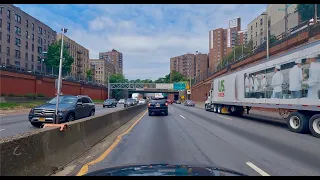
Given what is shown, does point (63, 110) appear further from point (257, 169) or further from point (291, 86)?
point (291, 86)

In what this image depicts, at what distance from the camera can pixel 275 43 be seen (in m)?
31.3

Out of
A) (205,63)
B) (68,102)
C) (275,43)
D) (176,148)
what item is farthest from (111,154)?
(205,63)

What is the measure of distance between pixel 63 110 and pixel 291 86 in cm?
1166

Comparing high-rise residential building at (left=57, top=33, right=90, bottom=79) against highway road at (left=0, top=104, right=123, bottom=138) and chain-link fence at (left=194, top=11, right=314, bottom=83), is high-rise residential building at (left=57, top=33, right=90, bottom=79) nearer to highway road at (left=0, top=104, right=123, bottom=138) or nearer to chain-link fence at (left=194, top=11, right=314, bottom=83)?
chain-link fence at (left=194, top=11, right=314, bottom=83)

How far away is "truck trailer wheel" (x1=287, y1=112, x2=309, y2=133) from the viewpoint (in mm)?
13875

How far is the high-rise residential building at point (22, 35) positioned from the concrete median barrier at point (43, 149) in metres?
44.5

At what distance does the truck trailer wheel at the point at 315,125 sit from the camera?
1293 cm

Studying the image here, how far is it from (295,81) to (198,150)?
804 centimetres

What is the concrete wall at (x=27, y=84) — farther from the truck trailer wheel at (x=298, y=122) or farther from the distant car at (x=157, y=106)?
the truck trailer wheel at (x=298, y=122)

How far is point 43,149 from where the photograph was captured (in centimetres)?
572

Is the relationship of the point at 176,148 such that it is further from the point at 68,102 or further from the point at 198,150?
the point at 68,102

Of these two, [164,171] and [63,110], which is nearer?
[164,171]

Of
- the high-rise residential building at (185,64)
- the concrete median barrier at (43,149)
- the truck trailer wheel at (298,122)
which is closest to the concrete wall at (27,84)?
the concrete median barrier at (43,149)

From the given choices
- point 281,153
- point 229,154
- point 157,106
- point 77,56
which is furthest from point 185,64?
point 229,154
